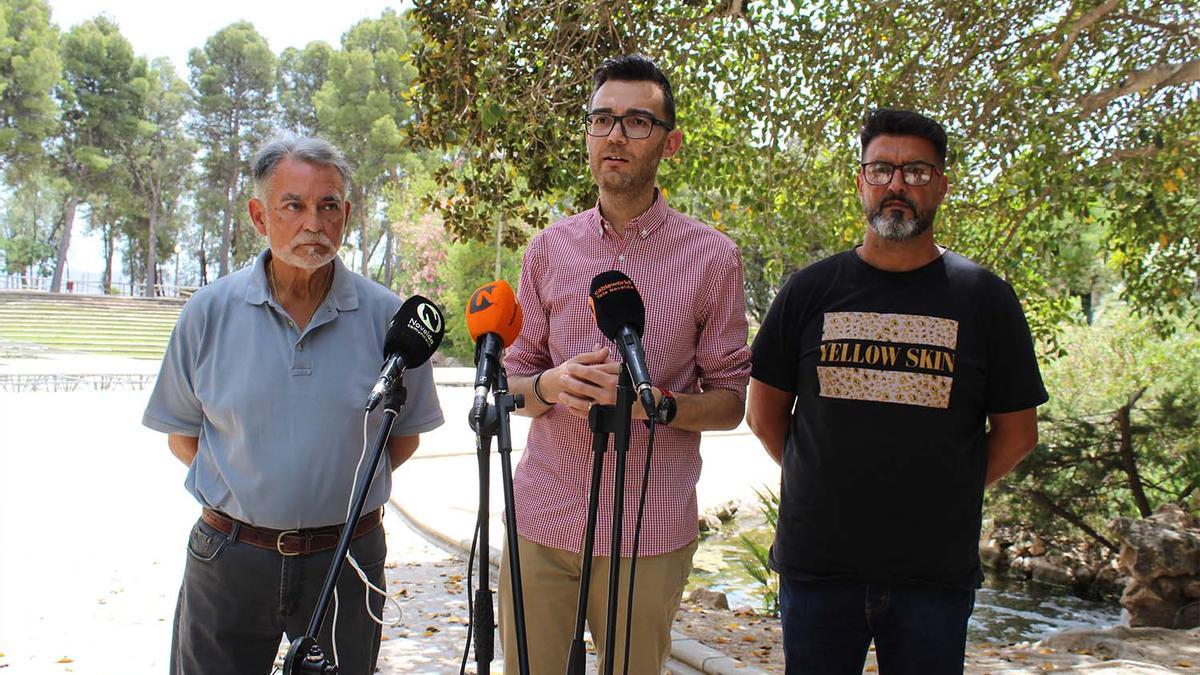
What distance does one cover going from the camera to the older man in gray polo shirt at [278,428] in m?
2.66

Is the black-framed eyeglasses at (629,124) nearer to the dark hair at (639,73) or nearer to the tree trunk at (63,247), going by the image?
the dark hair at (639,73)

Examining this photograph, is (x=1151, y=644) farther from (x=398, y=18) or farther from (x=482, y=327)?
(x=398, y=18)

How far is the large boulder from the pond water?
Result: 2.59ft

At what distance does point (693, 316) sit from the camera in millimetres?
2662

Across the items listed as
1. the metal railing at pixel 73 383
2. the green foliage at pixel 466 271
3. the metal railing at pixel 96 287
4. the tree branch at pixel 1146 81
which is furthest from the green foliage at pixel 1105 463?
the metal railing at pixel 96 287

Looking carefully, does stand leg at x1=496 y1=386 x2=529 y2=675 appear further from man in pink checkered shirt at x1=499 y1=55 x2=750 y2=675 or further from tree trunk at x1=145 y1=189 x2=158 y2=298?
tree trunk at x1=145 y1=189 x2=158 y2=298

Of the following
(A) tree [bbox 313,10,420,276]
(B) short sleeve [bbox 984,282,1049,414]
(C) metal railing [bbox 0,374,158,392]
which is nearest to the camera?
(B) short sleeve [bbox 984,282,1049,414]

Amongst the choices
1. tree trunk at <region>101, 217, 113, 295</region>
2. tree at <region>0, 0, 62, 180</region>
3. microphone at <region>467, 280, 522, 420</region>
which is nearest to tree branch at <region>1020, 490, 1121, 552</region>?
microphone at <region>467, 280, 522, 420</region>

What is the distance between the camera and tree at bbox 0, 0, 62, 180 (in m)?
44.8

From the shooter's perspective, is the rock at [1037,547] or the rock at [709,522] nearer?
the rock at [1037,547]

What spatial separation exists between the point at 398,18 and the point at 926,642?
2333 inches

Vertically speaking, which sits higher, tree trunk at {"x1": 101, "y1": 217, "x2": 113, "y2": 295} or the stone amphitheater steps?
tree trunk at {"x1": 101, "y1": 217, "x2": 113, "y2": 295}

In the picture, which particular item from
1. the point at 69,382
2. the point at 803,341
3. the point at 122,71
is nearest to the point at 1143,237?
the point at 803,341

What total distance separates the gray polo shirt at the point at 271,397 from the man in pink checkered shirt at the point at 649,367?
431 mm
